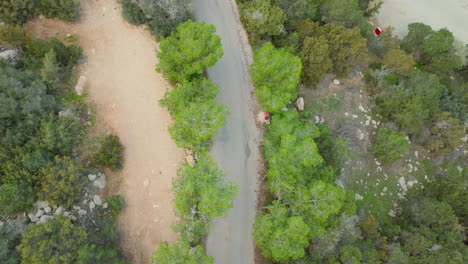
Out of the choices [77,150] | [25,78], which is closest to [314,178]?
[77,150]

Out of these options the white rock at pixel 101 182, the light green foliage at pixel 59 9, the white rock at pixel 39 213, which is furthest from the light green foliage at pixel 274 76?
the white rock at pixel 39 213

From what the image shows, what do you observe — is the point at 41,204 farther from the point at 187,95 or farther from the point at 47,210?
the point at 187,95

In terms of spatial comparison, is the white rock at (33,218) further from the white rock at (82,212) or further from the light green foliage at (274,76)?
the light green foliage at (274,76)

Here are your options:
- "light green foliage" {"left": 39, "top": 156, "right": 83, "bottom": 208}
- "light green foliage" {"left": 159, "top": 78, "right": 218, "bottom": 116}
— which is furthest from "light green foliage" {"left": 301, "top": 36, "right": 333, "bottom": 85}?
"light green foliage" {"left": 39, "top": 156, "right": 83, "bottom": 208}

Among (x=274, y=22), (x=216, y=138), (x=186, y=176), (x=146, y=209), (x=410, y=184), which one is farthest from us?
(x=410, y=184)

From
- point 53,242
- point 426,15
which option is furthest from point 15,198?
point 426,15

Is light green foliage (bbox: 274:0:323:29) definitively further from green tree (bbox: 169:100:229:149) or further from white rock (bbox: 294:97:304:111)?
green tree (bbox: 169:100:229:149)

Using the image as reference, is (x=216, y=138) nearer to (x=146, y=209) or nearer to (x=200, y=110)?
(x=200, y=110)
